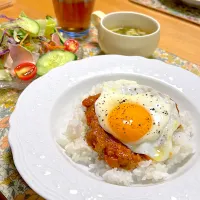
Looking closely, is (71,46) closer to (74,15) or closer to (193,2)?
(74,15)

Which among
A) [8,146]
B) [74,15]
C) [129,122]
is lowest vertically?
[8,146]

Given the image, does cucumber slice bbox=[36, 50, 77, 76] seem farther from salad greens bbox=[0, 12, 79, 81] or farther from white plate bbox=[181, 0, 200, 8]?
white plate bbox=[181, 0, 200, 8]

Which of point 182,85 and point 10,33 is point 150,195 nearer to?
point 182,85

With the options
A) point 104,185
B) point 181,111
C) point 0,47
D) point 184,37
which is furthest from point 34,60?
point 184,37

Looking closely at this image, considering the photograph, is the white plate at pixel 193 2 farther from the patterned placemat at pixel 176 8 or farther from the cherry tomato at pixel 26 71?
the cherry tomato at pixel 26 71

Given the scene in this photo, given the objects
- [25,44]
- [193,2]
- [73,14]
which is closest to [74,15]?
[73,14]

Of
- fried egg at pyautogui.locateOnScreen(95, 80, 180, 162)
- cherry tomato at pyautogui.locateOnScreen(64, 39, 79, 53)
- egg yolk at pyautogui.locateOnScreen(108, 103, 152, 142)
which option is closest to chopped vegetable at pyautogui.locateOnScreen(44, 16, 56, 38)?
cherry tomato at pyautogui.locateOnScreen(64, 39, 79, 53)
